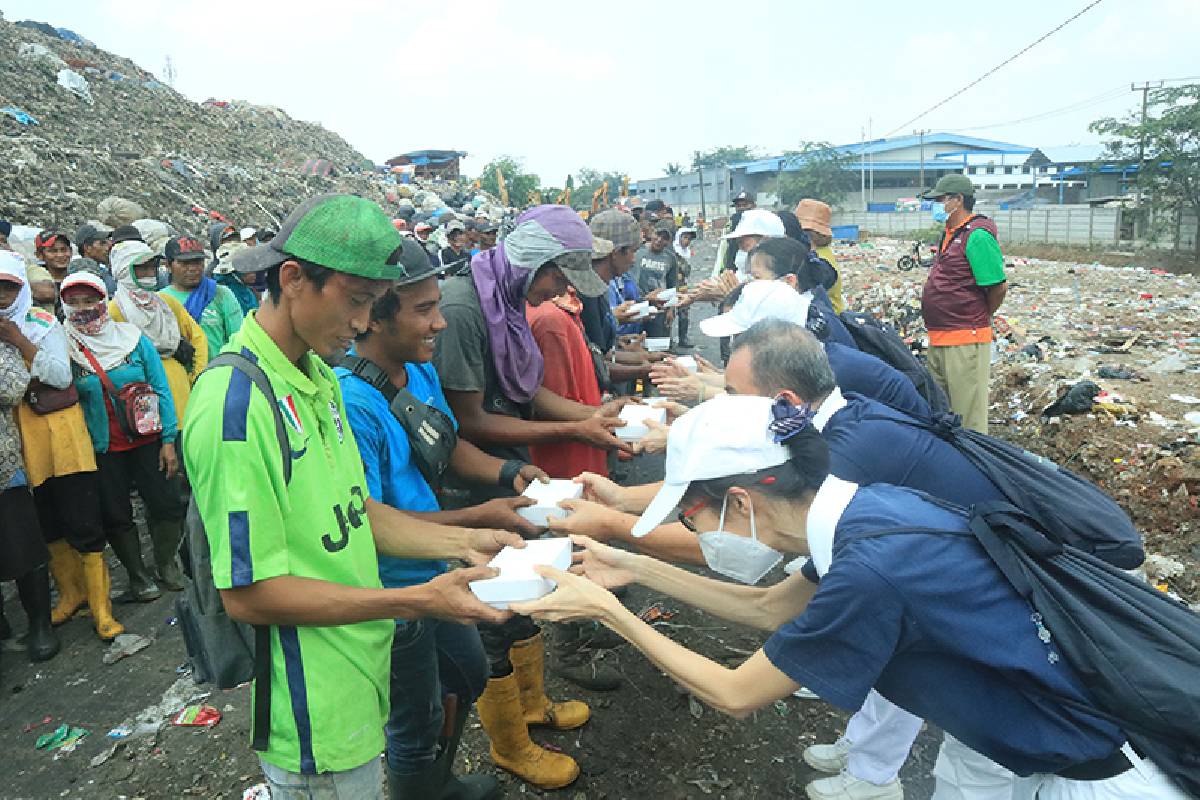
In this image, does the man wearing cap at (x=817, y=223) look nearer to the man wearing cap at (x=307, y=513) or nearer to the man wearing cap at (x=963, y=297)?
the man wearing cap at (x=963, y=297)

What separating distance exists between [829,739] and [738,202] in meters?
9.34

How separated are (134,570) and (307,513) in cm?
385

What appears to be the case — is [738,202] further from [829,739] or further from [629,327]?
[829,739]

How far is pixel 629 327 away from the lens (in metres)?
8.25

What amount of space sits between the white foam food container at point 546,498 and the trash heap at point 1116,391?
3.61 metres

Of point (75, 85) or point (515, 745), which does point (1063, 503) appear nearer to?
point (515, 745)

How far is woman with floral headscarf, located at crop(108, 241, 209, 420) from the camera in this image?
475 centimetres

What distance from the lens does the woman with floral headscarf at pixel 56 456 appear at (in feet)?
12.4

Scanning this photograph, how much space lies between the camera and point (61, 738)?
131 inches

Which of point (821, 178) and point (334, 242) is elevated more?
point (821, 178)

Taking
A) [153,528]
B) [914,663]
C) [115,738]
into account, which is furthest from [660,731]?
[153,528]

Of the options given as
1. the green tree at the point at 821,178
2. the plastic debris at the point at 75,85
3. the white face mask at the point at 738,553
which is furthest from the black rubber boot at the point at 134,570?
the green tree at the point at 821,178

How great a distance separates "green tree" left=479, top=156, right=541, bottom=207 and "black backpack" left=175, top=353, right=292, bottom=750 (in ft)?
157

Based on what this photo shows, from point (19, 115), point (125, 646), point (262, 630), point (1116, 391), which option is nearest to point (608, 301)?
point (125, 646)
